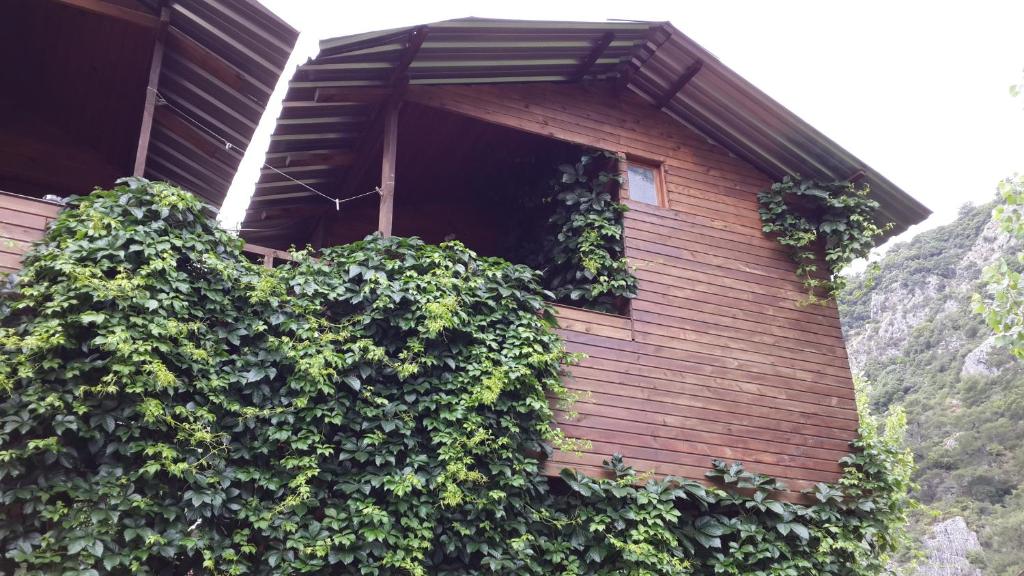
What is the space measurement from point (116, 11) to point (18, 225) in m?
2.11

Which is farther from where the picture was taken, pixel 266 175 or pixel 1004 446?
pixel 1004 446

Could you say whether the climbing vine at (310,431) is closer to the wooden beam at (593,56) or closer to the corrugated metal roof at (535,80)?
the corrugated metal roof at (535,80)

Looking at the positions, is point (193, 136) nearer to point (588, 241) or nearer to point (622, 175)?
point (588, 241)

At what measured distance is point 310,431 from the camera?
7.23 metres

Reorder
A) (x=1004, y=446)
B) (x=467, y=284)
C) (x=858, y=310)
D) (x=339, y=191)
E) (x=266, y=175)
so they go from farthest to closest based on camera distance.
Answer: (x=858, y=310), (x=1004, y=446), (x=339, y=191), (x=266, y=175), (x=467, y=284)

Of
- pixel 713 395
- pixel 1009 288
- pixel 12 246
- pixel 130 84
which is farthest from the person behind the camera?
pixel 130 84

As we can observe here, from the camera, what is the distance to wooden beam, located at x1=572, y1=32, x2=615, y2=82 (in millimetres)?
9570

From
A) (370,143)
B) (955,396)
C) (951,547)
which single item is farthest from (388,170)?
(955,396)

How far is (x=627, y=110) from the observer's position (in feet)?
34.1

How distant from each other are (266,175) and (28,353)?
425cm

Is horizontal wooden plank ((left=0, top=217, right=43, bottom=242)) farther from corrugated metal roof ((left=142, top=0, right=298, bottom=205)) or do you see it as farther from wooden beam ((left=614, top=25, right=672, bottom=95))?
wooden beam ((left=614, top=25, right=672, bottom=95))

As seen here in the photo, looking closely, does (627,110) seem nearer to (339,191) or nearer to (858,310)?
(339,191)

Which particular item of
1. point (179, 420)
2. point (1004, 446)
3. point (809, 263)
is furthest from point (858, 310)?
point (179, 420)

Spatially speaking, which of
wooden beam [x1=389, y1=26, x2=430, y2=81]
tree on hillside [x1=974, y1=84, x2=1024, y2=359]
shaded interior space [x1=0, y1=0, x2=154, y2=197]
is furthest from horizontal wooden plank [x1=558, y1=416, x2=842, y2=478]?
shaded interior space [x1=0, y1=0, x2=154, y2=197]
